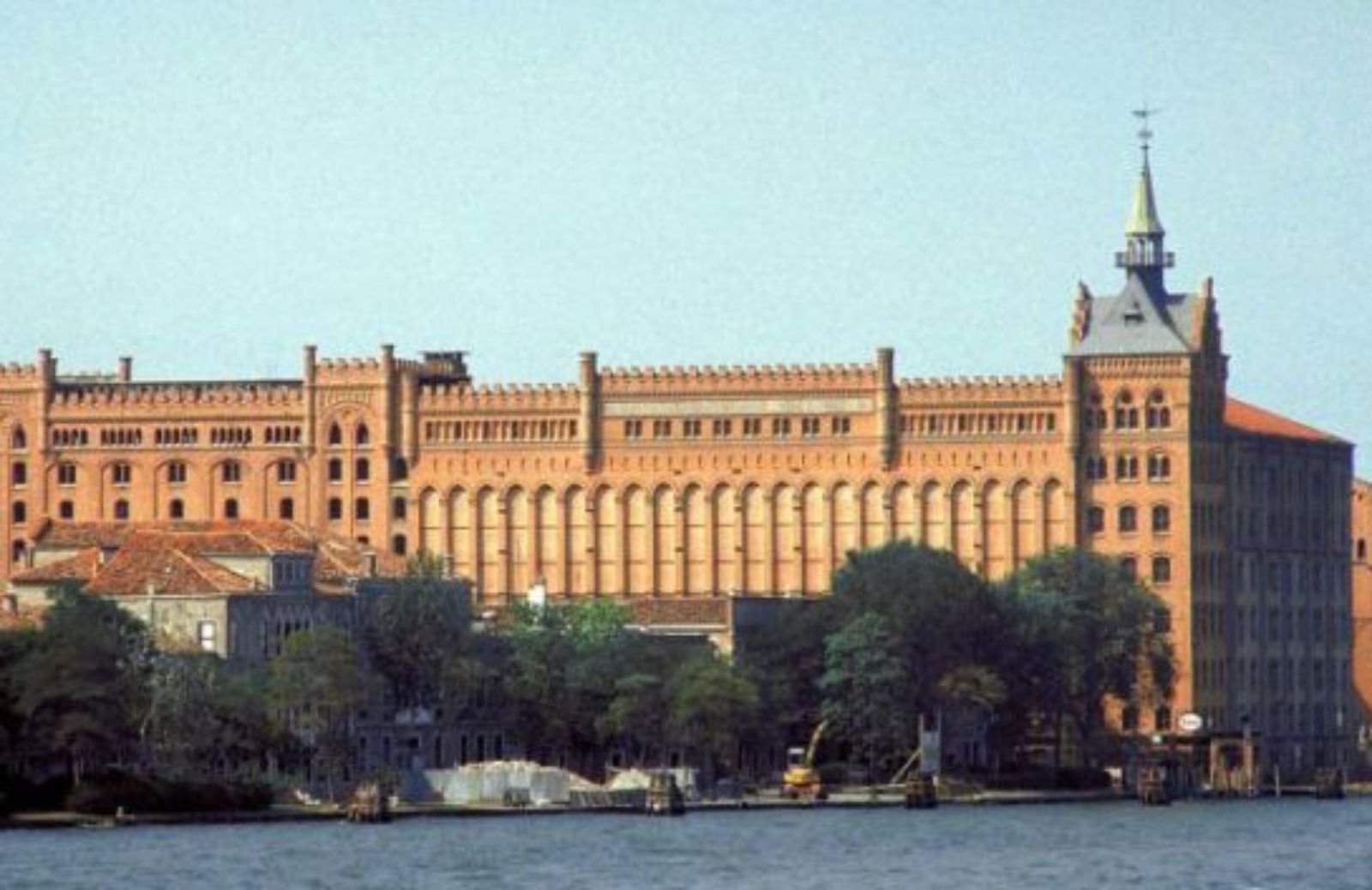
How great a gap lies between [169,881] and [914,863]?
96.9ft

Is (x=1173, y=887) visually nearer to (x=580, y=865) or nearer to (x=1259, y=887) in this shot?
(x=1259, y=887)

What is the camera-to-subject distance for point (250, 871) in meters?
190

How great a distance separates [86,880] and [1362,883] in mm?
43134

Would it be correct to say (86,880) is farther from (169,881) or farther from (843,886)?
(843,886)

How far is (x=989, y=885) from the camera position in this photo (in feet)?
615

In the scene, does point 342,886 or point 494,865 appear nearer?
point 342,886

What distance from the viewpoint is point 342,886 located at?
18325 centimetres

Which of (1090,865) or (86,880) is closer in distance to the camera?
(86,880)

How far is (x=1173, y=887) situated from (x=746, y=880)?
47.2 ft

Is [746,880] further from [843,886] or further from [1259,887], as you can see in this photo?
[1259,887]

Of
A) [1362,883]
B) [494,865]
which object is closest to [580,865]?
[494,865]

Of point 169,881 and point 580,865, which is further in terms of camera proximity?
point 580,865

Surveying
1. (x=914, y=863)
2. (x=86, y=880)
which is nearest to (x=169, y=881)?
(x=86, y=880)

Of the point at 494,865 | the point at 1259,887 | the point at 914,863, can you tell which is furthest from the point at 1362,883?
the point at 494,865
